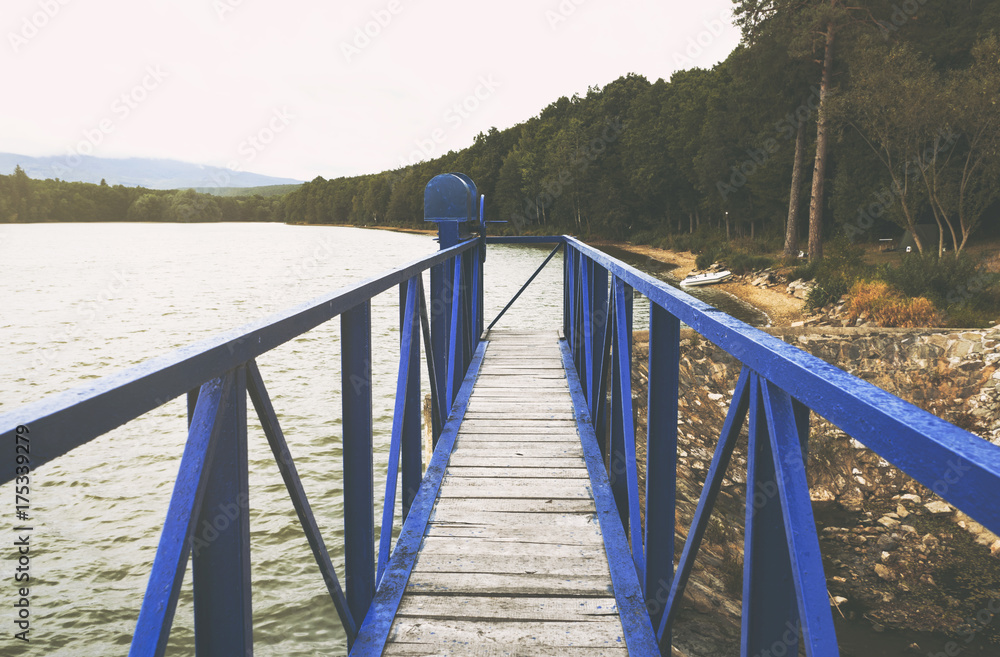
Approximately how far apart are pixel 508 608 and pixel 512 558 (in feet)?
1.12

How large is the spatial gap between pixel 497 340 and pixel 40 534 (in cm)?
689

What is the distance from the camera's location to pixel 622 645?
208 cm

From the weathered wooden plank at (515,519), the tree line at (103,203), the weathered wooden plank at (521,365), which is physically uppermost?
the tree line at (103,203)

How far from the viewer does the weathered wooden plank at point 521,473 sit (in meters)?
3.51

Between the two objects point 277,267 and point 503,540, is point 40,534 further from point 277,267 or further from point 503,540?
point 277,267

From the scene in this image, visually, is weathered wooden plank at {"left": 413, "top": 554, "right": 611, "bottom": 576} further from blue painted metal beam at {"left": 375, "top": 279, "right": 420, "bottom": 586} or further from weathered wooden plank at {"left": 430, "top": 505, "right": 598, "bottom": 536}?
weathered wooden plank at {"left": 430, "top": 505, "right": 598, "bottom": 536}

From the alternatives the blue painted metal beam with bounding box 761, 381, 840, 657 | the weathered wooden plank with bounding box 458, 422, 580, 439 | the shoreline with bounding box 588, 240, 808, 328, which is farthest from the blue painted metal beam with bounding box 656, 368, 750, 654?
the shoreline with bounding box 588, 240, 808, 328

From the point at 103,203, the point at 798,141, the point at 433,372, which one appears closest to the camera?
the point at 433,372

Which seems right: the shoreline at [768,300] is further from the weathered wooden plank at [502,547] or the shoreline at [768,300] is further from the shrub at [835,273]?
the weathered wooden plank at [502,547]

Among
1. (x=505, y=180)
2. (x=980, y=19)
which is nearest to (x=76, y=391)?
(x=980, y=19)

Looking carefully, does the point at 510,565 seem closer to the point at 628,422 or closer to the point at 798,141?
the point at 628,422

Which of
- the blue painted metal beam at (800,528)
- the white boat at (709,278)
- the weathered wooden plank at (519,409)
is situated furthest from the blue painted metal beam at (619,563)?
the white boat at (709,278)

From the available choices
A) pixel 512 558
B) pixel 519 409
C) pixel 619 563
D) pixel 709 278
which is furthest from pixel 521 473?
pixel 709 278

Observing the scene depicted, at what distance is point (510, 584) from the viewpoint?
2.45m
